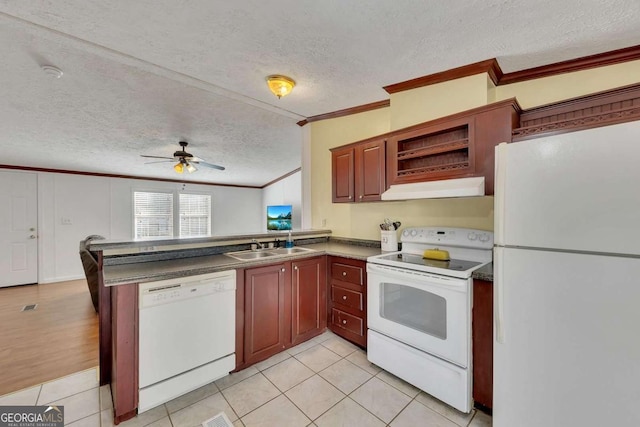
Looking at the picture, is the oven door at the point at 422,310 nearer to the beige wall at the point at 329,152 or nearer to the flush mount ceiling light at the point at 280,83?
the beige wall at the point at 329,152

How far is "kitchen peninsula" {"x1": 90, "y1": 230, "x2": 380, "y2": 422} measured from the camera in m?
1.58

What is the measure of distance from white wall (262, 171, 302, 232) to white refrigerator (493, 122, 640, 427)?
491cm

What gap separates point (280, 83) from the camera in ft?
7.66

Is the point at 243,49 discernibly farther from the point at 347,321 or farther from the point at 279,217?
the point at 279,217

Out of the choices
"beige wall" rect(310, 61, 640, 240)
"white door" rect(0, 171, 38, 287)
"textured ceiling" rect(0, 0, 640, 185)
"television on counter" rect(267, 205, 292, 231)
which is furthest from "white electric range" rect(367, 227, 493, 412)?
"white door" rect(0, 171, 38, 287)

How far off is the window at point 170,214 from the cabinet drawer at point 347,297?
574 centimetres

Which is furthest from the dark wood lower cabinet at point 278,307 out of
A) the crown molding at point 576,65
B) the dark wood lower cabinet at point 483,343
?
the crown molding at point 576,65

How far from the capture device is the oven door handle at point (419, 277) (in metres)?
1.61

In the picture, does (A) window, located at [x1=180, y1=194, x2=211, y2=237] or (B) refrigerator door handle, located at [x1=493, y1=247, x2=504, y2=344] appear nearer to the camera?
(B) refrigerator door handle, located at [x1=493, y1=247, x2=504, y2=344]

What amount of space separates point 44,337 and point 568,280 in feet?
15.2

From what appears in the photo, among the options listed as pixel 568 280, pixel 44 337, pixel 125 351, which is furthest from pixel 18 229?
pixel 568 280

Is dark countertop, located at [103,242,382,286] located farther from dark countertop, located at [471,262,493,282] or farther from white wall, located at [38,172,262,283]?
white wall, located at [38,172,262,283]

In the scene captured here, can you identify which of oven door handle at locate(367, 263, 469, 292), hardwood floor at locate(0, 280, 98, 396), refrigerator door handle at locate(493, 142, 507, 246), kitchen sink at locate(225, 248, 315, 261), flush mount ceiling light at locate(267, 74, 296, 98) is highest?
flush mount ceiling light at locate(267, 74, 296, 98)

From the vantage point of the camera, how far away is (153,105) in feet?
9.11
